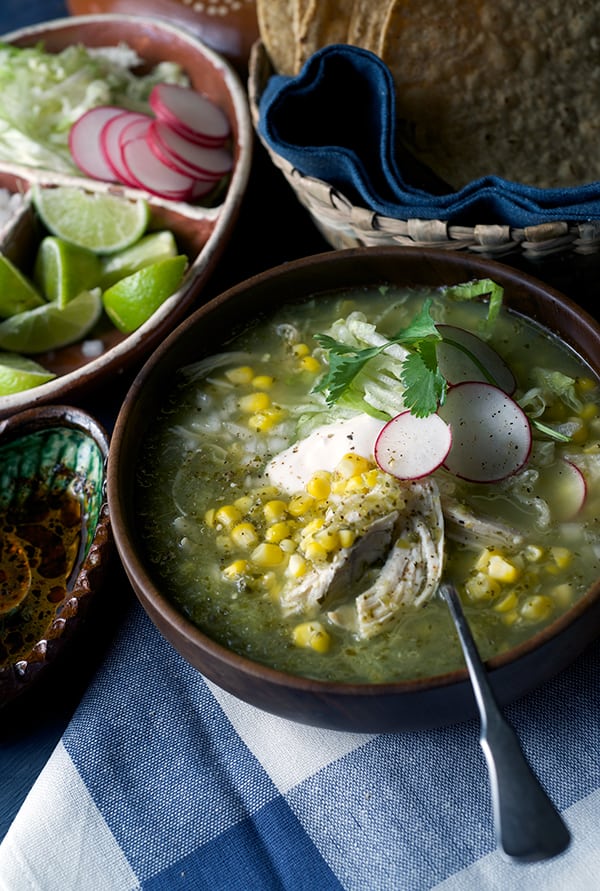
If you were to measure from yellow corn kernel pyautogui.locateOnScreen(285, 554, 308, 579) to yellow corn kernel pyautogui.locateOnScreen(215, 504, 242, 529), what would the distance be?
216 millimetres

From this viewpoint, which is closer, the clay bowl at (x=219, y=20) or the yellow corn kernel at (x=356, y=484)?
the yellow corn kernel at (x=356, y=484)

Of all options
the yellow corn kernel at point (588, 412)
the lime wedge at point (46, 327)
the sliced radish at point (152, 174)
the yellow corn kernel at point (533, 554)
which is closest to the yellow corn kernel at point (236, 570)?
the yellow corn kernel at point (533, 554)

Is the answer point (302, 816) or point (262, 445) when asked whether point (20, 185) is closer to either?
point (262, 445)

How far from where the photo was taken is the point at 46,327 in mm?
3463

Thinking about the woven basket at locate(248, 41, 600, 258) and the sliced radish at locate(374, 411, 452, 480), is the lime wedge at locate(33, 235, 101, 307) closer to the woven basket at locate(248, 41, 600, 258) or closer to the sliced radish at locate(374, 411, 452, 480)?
the woven basket at locate(248, 41, 600, 258)

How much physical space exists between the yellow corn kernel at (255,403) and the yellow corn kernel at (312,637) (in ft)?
2.42

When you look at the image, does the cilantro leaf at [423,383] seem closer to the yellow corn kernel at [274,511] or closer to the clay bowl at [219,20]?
the yellow corn kernel at [274,511]

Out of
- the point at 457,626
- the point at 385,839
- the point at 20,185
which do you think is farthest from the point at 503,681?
the point at 20,185

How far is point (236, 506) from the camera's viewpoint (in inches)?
101

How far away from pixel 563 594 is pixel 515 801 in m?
0.57

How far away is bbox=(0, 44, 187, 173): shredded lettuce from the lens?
13.6ft

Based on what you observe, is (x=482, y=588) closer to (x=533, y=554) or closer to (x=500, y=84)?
(x=533, y=554)

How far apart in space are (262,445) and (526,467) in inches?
28.0

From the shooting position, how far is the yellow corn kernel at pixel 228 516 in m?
2.51
